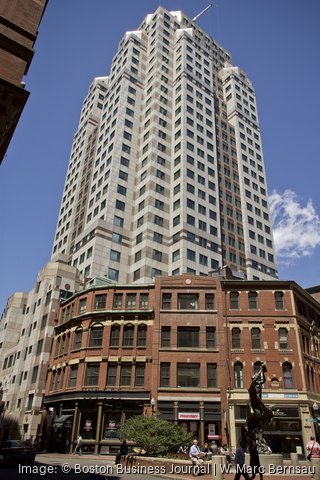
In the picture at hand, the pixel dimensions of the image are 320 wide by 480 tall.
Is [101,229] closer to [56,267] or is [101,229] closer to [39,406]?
[56,267]

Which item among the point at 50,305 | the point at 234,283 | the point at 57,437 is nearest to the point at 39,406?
the point at 57,437

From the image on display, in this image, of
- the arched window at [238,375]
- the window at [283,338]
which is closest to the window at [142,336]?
the arched window at [238,375]

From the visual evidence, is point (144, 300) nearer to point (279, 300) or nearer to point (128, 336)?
point (128, 336)

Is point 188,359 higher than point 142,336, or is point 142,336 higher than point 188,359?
point 142,336

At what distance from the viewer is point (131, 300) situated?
41812 mm

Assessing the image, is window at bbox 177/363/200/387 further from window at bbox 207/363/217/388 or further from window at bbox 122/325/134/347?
window at bbox 122/325/134/347

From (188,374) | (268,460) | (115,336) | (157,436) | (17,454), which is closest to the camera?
(268,460)

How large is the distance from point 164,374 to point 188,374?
7.88 feet

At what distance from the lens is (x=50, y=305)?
4891cm

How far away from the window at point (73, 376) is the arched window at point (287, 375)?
21018 millimetres

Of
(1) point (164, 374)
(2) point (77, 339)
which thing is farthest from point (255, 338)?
(2) point (77, 339)

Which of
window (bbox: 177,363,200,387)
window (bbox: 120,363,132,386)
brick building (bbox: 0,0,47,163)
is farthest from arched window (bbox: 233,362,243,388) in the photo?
brick building (bbox: 0,0,47,163)

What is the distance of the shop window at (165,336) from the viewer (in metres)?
38.9

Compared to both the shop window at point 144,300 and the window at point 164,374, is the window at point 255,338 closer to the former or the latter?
the window at point 164,374
